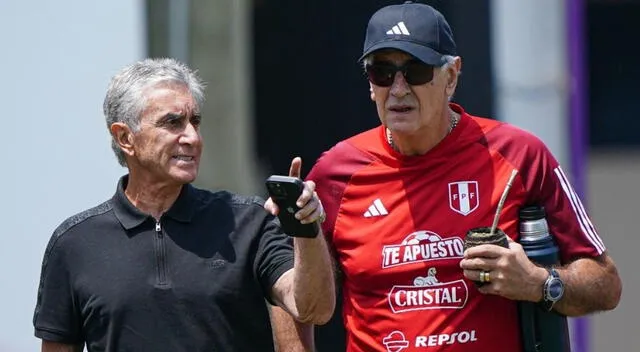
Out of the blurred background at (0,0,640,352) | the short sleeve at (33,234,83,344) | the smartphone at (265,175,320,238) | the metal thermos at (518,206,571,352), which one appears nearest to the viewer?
the smartphone at (265,175,320,238)

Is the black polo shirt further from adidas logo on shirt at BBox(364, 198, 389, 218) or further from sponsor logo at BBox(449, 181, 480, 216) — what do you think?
sponsor logo at BBox(449, 181, 480, 216)

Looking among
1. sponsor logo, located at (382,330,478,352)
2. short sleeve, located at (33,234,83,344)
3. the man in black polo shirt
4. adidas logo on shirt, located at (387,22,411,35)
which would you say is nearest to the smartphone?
the man in black polo shirt

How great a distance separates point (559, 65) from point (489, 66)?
0.40 meters

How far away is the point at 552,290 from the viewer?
3.65 meters

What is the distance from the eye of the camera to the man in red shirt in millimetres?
3729

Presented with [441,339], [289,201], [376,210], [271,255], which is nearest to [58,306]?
[271,255]

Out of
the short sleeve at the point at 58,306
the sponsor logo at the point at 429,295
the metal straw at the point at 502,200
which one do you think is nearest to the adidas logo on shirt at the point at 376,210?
the sponsor logo at the point at 429,295

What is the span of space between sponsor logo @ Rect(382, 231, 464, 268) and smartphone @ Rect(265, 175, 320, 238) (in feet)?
1.19

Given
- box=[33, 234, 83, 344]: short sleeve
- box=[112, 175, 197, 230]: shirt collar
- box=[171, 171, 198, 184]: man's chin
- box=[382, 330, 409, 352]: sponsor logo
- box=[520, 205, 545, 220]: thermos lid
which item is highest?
box=[171, 171, 198, 184]: man's chin

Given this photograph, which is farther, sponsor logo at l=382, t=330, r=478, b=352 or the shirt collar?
the shirt collar

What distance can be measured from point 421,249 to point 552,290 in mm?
373

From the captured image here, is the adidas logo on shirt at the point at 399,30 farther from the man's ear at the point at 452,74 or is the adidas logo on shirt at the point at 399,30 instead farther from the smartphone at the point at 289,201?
the smartphone at the point at 289,201

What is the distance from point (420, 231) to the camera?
3.79 m

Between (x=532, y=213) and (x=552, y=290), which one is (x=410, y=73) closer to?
(x=532, y=213)
